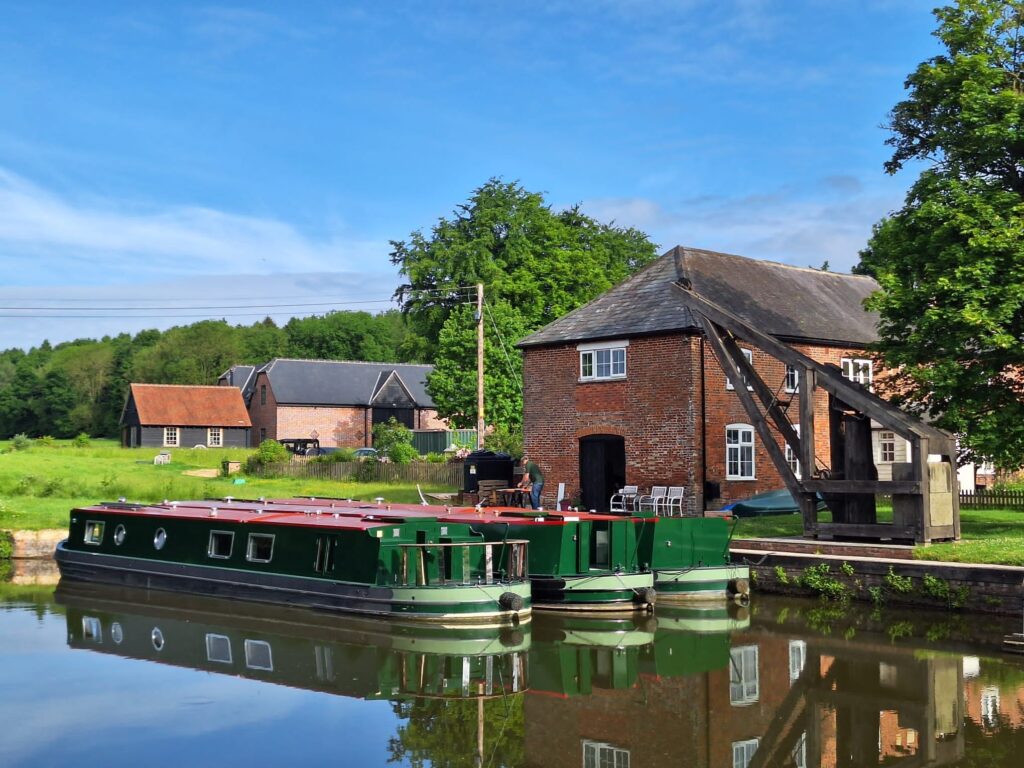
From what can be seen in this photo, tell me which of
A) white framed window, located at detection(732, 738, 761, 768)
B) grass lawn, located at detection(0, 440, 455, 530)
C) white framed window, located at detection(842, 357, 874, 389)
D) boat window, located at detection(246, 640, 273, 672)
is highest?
white framed window, located at detection(842, 357, 874, 389)

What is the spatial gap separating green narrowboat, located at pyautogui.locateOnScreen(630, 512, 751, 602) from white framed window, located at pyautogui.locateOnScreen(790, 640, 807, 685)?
3.21 m

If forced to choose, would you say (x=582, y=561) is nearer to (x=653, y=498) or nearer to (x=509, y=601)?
(x=509, y=601)

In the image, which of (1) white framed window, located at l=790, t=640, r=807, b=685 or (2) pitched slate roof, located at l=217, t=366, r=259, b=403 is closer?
(1) white framed window, located at l=790, t=640, r=807, b=685

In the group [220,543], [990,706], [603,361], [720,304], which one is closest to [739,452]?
[720,304]

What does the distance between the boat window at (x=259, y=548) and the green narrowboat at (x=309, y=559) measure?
0.7 inches

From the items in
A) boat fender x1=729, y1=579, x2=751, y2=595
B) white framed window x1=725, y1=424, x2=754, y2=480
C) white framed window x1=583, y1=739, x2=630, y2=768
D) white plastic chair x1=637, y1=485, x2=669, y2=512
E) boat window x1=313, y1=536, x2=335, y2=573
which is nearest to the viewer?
white framed window x1=583, y1=739, x2=630, y2=768

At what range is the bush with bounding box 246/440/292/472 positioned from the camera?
143 ft

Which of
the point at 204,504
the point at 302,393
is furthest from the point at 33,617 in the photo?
the point at 302,393

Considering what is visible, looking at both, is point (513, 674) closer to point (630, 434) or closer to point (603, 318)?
point (630, 434)

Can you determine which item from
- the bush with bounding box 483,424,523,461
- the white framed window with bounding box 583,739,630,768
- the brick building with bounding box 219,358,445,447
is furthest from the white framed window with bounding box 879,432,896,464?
the brick building with bounding box 219,358,445,447

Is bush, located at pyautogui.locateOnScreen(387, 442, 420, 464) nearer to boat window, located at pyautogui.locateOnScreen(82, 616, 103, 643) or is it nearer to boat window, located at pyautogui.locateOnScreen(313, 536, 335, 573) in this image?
boat window, located at pyautogui.locateOnScreen(313, 536, 335, 573)

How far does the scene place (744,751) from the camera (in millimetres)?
10781

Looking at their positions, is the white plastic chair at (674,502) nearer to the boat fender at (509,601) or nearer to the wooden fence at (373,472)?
the boat fender at (509,601)

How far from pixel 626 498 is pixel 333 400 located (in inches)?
1614
